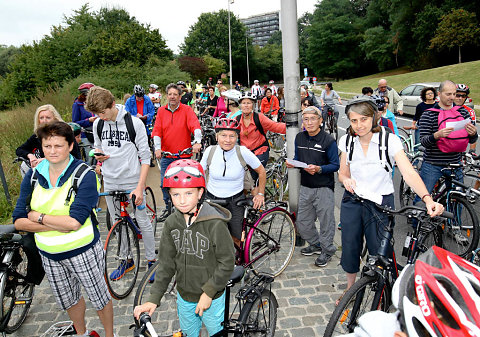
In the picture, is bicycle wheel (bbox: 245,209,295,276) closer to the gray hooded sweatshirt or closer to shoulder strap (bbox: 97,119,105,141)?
the gray hooded sweatshirt

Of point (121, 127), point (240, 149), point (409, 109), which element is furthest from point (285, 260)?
point (409, 109)

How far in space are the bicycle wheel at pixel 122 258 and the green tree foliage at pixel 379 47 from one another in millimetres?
66564

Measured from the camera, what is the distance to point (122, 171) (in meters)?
4.31

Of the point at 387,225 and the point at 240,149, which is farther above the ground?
the point at 240,149

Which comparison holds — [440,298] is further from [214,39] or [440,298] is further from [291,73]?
[214,39]

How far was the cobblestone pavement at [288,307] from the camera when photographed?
361 cm

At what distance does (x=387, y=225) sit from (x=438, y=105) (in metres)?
2.78

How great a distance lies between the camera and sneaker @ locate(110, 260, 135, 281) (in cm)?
436

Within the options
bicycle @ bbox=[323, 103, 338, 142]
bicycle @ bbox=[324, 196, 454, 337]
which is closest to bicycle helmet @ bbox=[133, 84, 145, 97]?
Result: bicycle @ bbox=[324, 196, 454, 337]

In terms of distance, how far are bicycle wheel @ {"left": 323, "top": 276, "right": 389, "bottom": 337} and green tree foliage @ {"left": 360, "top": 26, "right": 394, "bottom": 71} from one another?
67023mm

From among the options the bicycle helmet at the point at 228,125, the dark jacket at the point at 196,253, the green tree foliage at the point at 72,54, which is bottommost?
the dark jacket at the point at 196,253

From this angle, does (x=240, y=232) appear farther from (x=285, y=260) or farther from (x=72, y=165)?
(x=72, y=165)

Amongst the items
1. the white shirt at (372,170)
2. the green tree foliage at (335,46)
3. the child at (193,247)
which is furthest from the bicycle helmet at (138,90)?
the green tree foliage at (335,46)

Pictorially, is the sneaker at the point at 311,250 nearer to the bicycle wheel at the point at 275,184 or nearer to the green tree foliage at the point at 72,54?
the bicycle wheel at the point at 275,184
